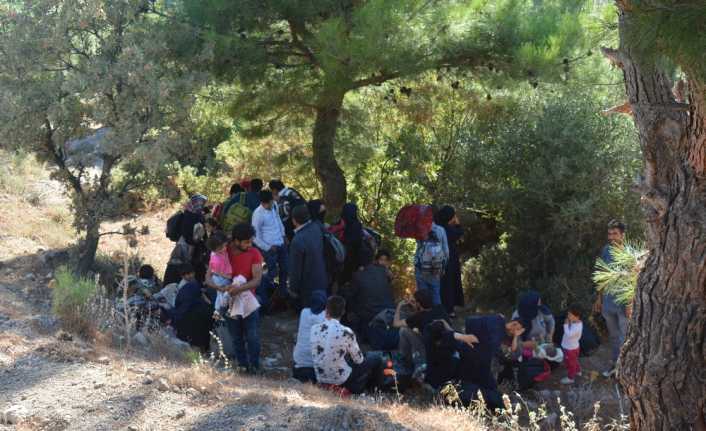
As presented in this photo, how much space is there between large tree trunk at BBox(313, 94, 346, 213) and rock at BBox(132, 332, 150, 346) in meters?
4.36

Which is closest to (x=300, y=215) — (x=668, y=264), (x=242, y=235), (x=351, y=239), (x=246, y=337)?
(x=242, y=235)

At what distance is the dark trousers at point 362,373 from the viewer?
697cm

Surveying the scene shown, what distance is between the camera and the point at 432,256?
28.8ft

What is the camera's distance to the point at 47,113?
9016 millimetres

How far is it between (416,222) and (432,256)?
0.42 m

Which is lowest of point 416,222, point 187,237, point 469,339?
point 469,339

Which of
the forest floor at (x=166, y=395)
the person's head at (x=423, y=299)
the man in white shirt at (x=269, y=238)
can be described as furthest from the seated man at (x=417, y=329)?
the man in white shirt at (x=269, y=238)

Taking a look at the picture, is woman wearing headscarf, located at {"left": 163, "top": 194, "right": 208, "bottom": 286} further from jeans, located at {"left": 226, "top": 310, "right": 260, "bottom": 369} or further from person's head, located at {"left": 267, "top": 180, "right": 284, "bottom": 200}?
jeans, located at {"left": 226, "top": 310, "right": 260, "bottom": 369}

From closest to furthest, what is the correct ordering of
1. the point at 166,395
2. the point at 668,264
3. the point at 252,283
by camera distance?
the point at 668,264, the point at 166,395, the point at 252,283

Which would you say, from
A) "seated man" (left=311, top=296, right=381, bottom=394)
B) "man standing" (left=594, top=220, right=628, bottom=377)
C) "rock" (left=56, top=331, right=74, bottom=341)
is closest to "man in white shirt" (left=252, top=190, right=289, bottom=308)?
"seated man" (left=311, top=296, right=381, bottom=394)

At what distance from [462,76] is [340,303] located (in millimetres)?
4612

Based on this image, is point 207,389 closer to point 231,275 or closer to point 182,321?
point 231,275

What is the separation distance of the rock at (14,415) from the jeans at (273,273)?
3.68 metres

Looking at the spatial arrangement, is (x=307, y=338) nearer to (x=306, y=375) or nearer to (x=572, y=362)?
(x=306, y=375)
